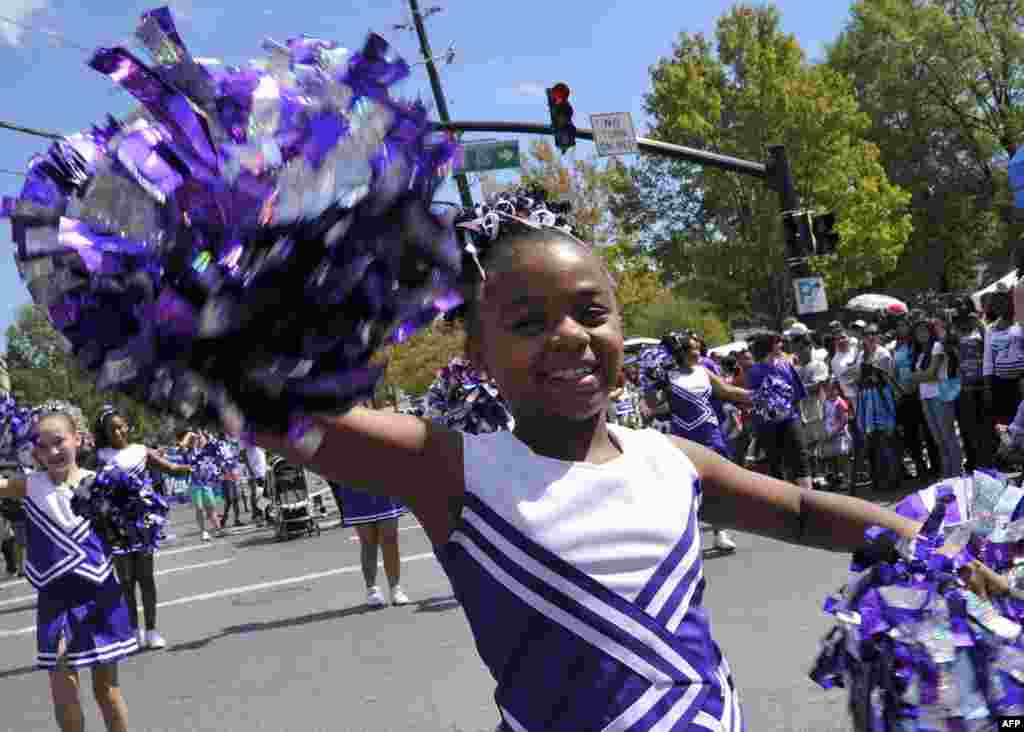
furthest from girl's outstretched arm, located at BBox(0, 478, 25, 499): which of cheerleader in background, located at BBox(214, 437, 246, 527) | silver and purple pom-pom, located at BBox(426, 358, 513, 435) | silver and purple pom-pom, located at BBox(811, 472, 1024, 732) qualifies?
cheerleader in background, located at BBox(214, 437, 246, 527)

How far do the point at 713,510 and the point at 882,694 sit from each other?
0.50 metres

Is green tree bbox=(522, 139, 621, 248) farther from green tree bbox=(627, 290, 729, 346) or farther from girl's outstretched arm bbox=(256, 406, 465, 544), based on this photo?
girl's outstretched arm bbox=(256, 406, 465, 544)

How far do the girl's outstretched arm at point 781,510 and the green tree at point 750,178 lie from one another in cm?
2945

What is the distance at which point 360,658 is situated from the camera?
6691 millimetres

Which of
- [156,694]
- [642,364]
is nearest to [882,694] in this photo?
[156,694]

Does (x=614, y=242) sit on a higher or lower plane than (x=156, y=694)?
higher

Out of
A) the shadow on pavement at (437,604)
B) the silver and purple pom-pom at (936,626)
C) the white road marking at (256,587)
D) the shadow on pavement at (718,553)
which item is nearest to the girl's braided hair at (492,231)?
the silver and purple pom-pom at (936,626)

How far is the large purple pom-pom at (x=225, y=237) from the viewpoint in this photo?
1.39 metres

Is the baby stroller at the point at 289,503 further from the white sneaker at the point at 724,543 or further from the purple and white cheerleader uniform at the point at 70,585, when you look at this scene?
the purple and white cheerleader uniform at the point at 70,585

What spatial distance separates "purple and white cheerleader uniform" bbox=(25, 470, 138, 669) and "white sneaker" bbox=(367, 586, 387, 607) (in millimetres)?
3037

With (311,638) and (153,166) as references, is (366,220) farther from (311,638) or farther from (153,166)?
(311,638)

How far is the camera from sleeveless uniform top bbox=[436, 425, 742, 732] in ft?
5.63

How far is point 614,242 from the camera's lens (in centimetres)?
3344

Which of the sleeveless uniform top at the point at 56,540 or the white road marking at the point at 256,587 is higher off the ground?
the sleeveless uniform top at the point at 56,540
